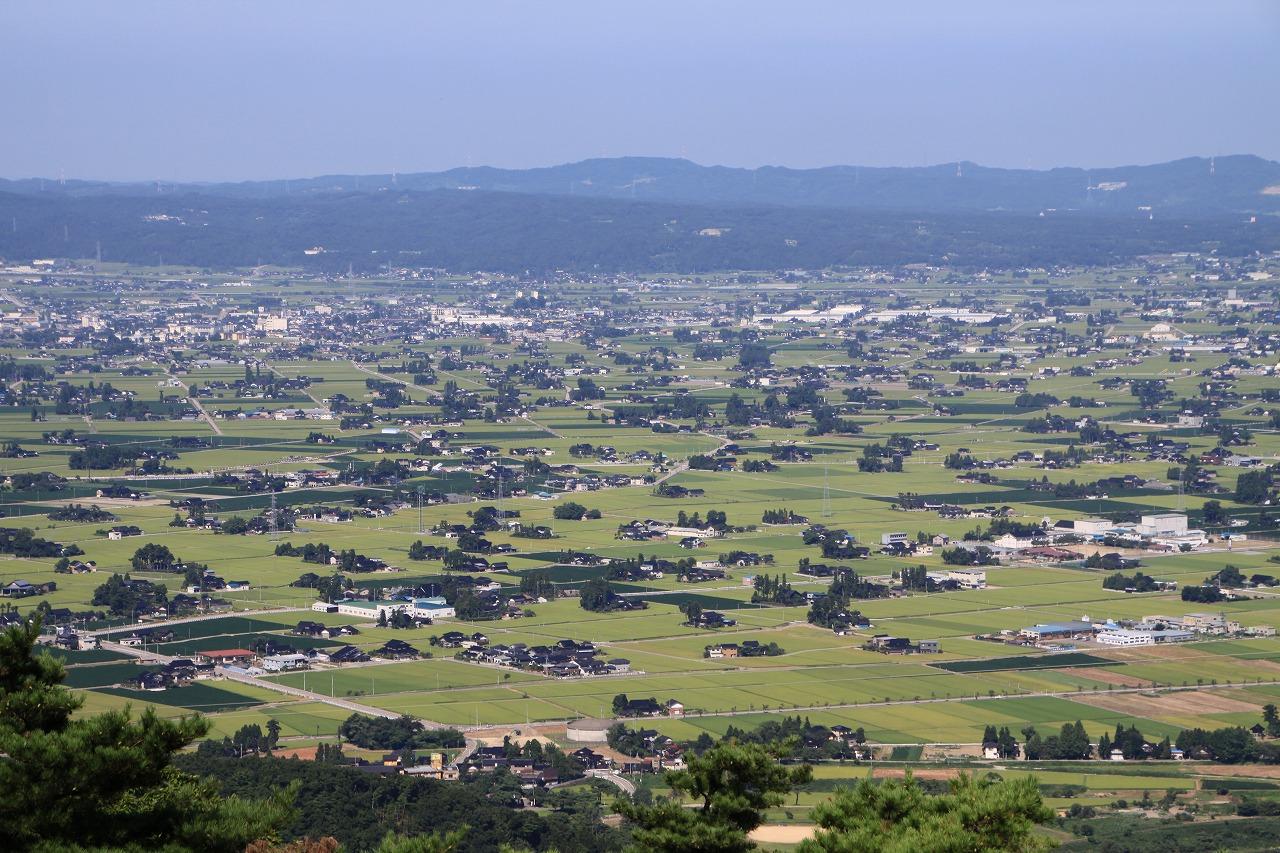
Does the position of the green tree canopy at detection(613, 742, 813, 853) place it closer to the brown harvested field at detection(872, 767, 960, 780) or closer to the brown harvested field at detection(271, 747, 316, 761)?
the brown harvested field at detection(872, 767, 960, 780)

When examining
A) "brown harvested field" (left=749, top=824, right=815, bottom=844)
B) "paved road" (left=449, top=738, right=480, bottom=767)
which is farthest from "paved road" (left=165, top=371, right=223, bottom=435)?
"brown harvested field" (left=749, top=824, right=815, bottom=844)

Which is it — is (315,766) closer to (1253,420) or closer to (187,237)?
(1253,420)

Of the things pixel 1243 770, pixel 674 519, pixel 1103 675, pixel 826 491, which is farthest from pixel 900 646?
pixel 826 491

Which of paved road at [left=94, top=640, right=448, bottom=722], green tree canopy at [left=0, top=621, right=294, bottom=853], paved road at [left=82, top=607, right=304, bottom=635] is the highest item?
green tree canopy at [left=0, top=621, right=294, bottom=853]

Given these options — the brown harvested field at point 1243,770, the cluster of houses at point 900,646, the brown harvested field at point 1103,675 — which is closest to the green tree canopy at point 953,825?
the brown harvested field at point 1243,770

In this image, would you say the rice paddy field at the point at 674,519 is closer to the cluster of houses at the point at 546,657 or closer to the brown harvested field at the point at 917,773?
the cluster of houses at the point at 546,657

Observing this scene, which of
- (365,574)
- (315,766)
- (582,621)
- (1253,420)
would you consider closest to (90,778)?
(315,766)

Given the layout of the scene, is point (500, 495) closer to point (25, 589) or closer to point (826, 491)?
point (826, 491)
